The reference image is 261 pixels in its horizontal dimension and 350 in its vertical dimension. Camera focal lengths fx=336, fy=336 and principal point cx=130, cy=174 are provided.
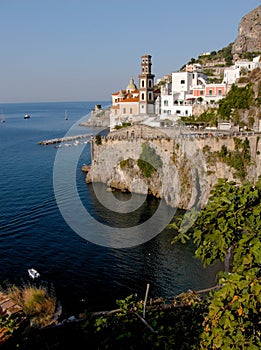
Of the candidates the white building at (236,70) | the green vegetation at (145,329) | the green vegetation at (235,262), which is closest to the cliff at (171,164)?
the white building at (236,70)

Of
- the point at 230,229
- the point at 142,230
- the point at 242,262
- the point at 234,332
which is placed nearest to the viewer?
the point at 234,332

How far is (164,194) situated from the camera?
145 ft

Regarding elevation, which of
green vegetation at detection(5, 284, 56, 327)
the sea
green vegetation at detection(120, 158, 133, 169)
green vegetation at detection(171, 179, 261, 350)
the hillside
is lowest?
the sea

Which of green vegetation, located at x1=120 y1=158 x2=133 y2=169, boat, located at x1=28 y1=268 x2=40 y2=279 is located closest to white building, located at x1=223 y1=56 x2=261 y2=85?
green vegetation, located at x1=120 y1=158 x2=133 y2=169

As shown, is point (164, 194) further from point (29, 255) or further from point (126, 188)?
point (29, 255)

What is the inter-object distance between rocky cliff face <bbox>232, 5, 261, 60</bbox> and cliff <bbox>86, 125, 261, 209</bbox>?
64.0 meters

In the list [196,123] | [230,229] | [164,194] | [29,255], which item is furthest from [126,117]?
[230,229]

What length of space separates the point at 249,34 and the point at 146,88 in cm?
5744

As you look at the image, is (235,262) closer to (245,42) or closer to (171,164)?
(171,164)

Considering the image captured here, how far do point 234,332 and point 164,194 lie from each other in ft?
126

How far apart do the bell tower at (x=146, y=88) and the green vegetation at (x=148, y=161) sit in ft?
56.4

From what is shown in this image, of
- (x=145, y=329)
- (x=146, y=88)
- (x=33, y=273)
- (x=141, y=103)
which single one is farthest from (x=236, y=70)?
(x=145, y=329)

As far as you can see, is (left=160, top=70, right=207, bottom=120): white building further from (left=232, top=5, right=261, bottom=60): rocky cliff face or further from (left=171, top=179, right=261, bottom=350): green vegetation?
(left=171, top=179, right=261, bottom=350): green vegetation

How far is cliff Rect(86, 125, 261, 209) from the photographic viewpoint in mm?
39375
